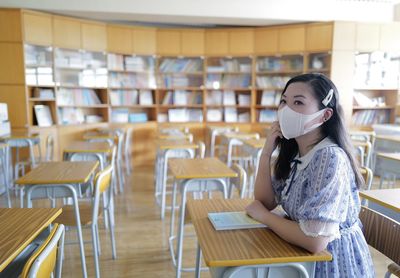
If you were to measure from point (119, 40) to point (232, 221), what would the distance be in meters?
5.62

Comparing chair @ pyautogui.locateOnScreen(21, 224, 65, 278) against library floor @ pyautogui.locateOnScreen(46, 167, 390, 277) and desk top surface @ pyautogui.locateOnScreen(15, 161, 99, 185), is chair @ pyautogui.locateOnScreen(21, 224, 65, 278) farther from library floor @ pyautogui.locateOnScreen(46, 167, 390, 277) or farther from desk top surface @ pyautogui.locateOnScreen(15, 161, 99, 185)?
library floor @ pyautogui.locateOnScreen(46, 167, 390, 277)

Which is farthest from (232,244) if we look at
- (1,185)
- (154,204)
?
(1,185)

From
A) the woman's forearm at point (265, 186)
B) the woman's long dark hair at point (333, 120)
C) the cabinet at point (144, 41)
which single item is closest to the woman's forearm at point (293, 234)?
the woman's forearm at point (265, 186)

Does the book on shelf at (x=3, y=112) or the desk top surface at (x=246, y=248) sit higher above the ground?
the book on shelf at (x=3, y=112)

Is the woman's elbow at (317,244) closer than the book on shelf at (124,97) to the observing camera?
Yes

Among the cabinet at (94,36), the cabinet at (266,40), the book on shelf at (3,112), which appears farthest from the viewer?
the cabinet at (266,40)

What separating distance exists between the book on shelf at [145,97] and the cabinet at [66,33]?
1.47 metres

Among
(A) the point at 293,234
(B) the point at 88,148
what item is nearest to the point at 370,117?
(B) the point at 88,148

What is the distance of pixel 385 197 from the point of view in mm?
1818

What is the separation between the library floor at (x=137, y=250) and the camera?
246cm

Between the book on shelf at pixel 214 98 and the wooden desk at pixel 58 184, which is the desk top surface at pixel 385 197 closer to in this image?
the wooden desk at pixel 58 184

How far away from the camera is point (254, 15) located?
5.69 m

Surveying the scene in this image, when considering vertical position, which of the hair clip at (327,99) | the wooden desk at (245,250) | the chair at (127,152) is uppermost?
the hair clip at (327,99)

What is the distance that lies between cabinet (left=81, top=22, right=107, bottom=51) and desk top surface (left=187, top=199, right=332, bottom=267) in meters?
5.36
